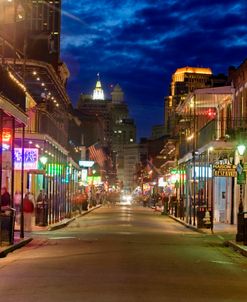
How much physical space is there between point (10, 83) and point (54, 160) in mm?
20510

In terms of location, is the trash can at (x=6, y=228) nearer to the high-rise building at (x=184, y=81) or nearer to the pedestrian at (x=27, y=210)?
the pedestrian at (x=27, y=210)

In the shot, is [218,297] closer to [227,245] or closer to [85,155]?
[227,245]

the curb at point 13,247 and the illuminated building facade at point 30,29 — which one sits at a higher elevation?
the illuminated building facade at point 30,29

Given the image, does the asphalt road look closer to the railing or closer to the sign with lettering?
the sign with lettering

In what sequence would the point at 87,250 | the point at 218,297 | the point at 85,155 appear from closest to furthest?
the point at 218,297 < the point at 87,250 < the point at 85,155

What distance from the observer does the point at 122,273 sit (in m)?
14.9

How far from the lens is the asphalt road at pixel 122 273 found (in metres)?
11.8

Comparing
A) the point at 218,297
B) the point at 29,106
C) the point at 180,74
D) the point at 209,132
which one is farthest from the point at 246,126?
the point at 180,74

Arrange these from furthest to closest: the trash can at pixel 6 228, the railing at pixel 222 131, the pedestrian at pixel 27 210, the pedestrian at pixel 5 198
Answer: the railing at pixel 222 131 → the pedestrian at pixel 27 210 → the pedestrian at pixel 5 198 → the trash can at pixel 6 228

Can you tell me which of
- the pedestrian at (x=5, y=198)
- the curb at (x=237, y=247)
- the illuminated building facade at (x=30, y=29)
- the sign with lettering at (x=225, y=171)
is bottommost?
the curb at (x=237, y=247)

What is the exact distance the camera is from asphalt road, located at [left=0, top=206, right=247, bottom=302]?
38.7 ft

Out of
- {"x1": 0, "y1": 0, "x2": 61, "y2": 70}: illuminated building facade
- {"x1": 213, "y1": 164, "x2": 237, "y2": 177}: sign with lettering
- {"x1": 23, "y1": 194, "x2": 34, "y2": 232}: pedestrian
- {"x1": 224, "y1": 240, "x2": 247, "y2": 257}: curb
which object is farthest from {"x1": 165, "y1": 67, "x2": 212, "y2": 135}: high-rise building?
{"x1": 224, "y1": 240, "x2": 247, "y2": 257}: curb

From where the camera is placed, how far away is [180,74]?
126 metres

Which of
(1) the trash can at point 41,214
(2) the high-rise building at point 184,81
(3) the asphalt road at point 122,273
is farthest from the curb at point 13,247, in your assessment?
(2) the high-rise building at point 184,81
